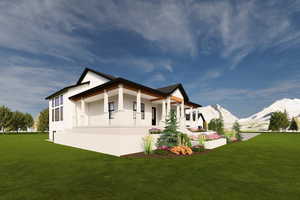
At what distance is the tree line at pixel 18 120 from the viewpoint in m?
47.5

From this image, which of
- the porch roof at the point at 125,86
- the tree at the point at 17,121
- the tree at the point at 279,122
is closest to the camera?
the porch roof at the point at 125,86

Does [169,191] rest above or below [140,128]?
below

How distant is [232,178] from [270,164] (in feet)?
11.1

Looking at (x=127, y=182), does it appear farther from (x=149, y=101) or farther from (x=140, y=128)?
(x=149, y=101)

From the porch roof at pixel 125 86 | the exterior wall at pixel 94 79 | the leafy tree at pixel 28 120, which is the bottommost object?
the leafy tree at pixel 28 120

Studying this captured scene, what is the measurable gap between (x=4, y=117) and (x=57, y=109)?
4188 centimetres

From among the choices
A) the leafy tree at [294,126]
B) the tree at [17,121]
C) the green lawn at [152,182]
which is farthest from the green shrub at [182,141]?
the tree at [17,121]

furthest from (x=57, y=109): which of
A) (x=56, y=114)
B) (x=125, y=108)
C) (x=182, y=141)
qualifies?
(x=182, y=141)

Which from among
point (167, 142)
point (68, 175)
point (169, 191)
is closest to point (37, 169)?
point (68, 175)

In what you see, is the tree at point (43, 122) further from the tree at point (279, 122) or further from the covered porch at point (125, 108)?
the tree at point (279, 122)

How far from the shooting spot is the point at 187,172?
20.3ft

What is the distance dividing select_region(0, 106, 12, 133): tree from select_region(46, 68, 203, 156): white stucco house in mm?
39484

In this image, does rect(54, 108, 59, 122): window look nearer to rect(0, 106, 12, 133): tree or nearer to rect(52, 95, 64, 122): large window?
rect(52, 95, 64, 122): large window

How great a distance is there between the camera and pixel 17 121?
51.5m
